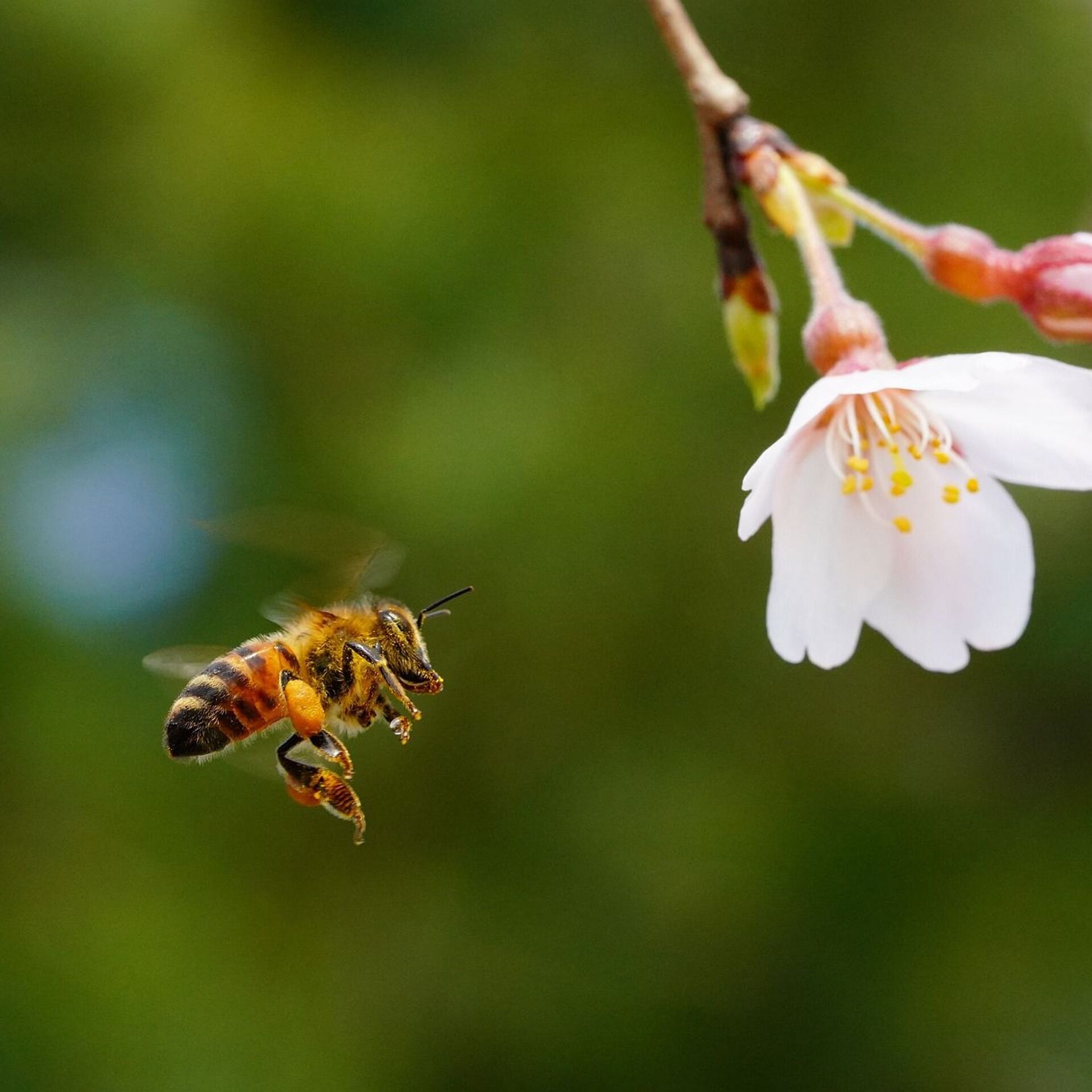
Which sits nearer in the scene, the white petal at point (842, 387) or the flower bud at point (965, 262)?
the white petal at point (842, 387)

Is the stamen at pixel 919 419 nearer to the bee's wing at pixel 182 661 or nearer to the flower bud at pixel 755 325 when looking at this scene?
the flower bud at pixel 755 325

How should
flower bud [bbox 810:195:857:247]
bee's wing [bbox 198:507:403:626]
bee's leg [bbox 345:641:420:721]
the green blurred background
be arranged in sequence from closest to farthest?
1. bee's wing [bbox 198:507:403:626]
2. bee's leg [bbox 345:641:420:721]
3. flower bud [bbox 810:195:857:247]
4. the green blurred background

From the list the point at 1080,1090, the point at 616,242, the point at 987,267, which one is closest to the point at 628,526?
the point at 616,242

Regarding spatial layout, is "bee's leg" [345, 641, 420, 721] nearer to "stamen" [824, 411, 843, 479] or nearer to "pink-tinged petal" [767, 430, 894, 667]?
"pink-tinged petal" [767, 430, 894, 667]

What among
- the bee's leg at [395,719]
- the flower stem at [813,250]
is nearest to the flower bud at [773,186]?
the flower stem at [813,250]

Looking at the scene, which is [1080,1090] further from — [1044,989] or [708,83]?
[708,83]

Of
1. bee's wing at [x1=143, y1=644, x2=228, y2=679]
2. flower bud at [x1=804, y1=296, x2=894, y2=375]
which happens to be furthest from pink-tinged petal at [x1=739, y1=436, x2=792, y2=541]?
bee's wing at [x1=143, y1=644, x2=228, y2=679]
